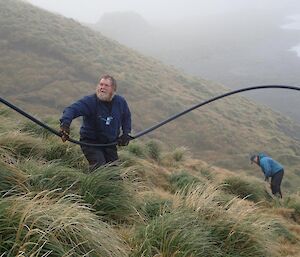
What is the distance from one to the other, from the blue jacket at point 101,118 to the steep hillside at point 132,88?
1557 centimetres

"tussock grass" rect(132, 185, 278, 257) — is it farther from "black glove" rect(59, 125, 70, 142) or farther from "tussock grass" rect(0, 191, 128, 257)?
"black glove" rect(59, 125, 70, 142)

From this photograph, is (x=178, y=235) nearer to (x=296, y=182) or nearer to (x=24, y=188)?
(x=24, y=188)

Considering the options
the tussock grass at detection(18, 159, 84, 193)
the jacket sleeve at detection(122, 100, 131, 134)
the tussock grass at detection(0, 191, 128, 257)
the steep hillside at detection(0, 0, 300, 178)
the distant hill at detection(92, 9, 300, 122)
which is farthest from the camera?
the distant hill at detection(92, 9, 300, 122)

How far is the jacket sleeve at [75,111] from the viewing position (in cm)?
608

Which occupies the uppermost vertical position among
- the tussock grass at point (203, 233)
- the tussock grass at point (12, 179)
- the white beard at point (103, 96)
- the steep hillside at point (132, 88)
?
the white beard at point (103, 96)

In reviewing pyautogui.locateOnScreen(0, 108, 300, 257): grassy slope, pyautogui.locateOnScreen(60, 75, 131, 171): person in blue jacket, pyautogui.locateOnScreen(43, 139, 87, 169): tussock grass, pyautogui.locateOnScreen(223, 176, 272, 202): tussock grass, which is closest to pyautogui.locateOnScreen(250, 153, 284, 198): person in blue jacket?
pyautogui.locateOnScreen(223, 176, 272, 202): tussock grass

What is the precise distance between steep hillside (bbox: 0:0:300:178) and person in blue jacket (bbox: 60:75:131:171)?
15.6 metres

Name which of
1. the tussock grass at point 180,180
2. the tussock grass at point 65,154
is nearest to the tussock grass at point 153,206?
the tussock grass at point 65,154

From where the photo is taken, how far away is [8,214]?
A: 3.59m

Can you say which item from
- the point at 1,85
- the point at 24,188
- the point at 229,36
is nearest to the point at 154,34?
the point at 229,36

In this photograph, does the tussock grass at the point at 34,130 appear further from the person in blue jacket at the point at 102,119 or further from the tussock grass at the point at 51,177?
the tussock grass at the point at 51,177

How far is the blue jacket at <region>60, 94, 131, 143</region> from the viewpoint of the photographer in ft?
21.7

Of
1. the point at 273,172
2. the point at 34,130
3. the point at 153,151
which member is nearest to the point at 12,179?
the point at 34,130

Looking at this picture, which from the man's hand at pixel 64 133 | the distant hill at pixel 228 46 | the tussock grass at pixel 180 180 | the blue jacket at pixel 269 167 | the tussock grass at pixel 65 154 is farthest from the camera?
the distant hill at pixel 228 46
